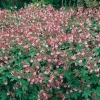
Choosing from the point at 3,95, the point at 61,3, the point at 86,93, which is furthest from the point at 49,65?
the point at 61,3

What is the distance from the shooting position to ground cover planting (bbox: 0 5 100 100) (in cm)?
414

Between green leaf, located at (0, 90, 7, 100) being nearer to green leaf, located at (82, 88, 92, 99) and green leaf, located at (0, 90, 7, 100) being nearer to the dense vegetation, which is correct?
green leaf, located at (82, 88, 92, 99)

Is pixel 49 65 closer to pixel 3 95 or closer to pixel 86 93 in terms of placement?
pixel 86 93

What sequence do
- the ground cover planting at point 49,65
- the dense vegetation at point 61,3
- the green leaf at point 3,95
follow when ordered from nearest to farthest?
the ground cover planting at point 49,65 → the green leaf at point 3,95 → the dense vegetation at point 61,3

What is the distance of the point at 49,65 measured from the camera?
4191 mm

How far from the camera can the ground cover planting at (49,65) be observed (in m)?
4.14

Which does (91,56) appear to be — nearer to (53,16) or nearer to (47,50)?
(47,50)

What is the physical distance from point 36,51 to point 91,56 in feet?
2.14

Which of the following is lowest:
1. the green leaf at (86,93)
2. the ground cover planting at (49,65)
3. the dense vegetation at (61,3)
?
the green leaf at (86,93)

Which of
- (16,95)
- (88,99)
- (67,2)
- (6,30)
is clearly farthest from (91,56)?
(67,2)

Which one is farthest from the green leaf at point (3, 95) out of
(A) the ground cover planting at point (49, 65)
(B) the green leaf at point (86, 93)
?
(B) the green leaf at point (86, 93)

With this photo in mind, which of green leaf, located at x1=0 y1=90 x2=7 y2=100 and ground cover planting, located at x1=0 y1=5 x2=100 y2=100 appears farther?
green leaf, located at x1=0 y1=90 x2=7 y2=100

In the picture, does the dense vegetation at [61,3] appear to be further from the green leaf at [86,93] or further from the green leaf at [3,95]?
the green leaf at [86,93]

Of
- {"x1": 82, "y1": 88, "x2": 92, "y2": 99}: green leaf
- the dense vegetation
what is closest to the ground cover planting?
{"x1": 82, "y1": 88, "x2": 92, "y2": 99}: green leaf
